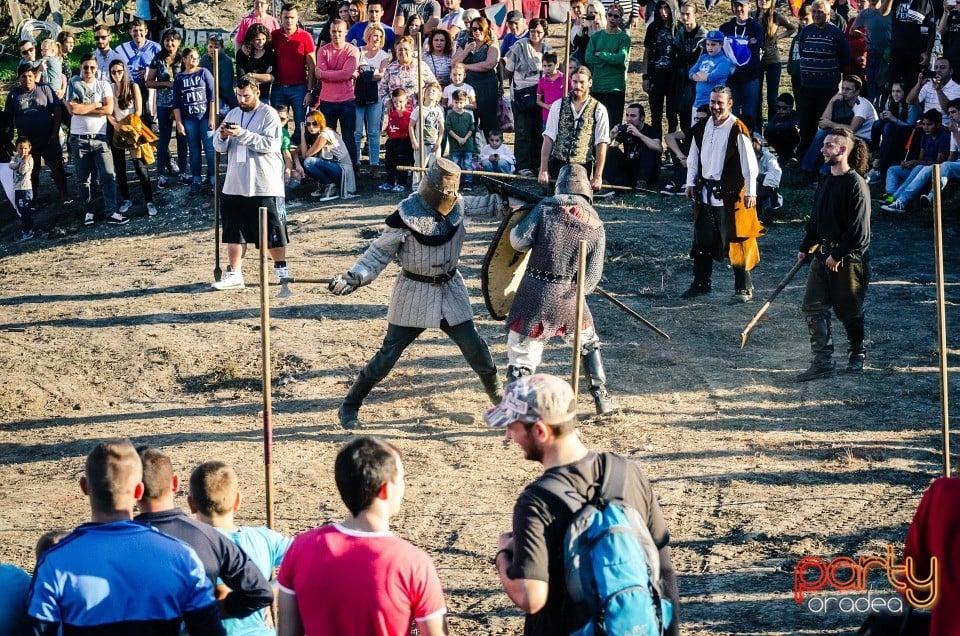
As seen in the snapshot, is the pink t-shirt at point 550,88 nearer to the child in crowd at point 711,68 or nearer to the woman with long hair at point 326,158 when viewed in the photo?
the child in crowd at point 711,68

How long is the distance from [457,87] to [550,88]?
1.10m

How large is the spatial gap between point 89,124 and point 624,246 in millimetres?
6635

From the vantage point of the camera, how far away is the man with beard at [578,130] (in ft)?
38.0

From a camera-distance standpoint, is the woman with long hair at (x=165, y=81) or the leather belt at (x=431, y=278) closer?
the leather belt at (x=431, y=278)

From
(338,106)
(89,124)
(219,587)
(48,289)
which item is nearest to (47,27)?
(89,124)

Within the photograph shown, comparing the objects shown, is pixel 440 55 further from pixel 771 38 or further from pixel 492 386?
pixel 492 386

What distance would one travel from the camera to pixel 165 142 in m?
14.8

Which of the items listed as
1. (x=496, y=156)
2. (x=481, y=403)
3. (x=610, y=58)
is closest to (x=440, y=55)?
(x=496, y=156)

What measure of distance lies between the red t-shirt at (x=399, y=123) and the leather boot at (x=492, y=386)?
584 cm

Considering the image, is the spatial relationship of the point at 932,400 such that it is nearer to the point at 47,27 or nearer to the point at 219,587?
the point at 219,587

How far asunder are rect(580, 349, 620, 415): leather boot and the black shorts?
3.63 meters

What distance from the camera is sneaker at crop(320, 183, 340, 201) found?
1402 centimetres

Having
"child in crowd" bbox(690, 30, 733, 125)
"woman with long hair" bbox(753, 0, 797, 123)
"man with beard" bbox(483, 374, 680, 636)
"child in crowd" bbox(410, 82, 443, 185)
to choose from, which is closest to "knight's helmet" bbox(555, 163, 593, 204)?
"man with beard" bbox(483, 374, 680, 636)

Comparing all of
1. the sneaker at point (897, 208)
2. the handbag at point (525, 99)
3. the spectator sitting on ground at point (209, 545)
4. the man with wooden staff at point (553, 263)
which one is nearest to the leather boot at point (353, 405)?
the man with wooden staff at point (553, 263)
